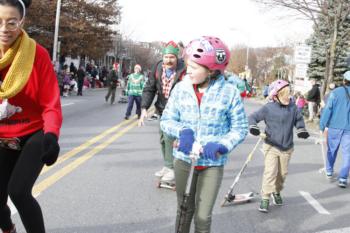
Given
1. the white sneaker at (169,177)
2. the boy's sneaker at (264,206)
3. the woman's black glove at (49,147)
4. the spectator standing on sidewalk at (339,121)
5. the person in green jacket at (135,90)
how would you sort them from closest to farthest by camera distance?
the woman's black glove at (49,147), the boy's sneaker at (264,206), the white sneaker at (169,177), the spectator standing on sidewalk at (339,121), the person in green jacket at (135,90)

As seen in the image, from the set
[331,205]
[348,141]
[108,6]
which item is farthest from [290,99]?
[108,6]

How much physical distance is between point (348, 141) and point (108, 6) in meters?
37.4

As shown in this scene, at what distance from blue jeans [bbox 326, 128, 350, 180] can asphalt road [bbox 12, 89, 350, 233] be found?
1.08ft

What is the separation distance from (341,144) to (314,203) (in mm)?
1876

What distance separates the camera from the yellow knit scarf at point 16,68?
10.2ft

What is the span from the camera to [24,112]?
3297 millimetres

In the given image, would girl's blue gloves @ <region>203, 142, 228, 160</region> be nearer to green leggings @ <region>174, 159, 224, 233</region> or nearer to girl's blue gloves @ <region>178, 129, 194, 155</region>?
girl's blue gloves @ <region>178, 129, 194, 155</region>

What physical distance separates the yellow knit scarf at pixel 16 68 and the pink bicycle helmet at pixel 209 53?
1.12 metres

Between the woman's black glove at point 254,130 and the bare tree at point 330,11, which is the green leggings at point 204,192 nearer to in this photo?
the woman's black glove at point 254,130

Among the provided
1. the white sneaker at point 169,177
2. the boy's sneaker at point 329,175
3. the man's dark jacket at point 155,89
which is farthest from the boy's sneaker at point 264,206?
the boy's sneaker at point 329,175

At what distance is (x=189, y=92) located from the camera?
372cm

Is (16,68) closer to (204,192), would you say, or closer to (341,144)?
(204,192)

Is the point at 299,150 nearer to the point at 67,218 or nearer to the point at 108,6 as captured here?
the point at 67,218

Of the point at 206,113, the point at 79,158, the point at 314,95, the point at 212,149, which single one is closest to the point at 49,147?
the point at 212,149
